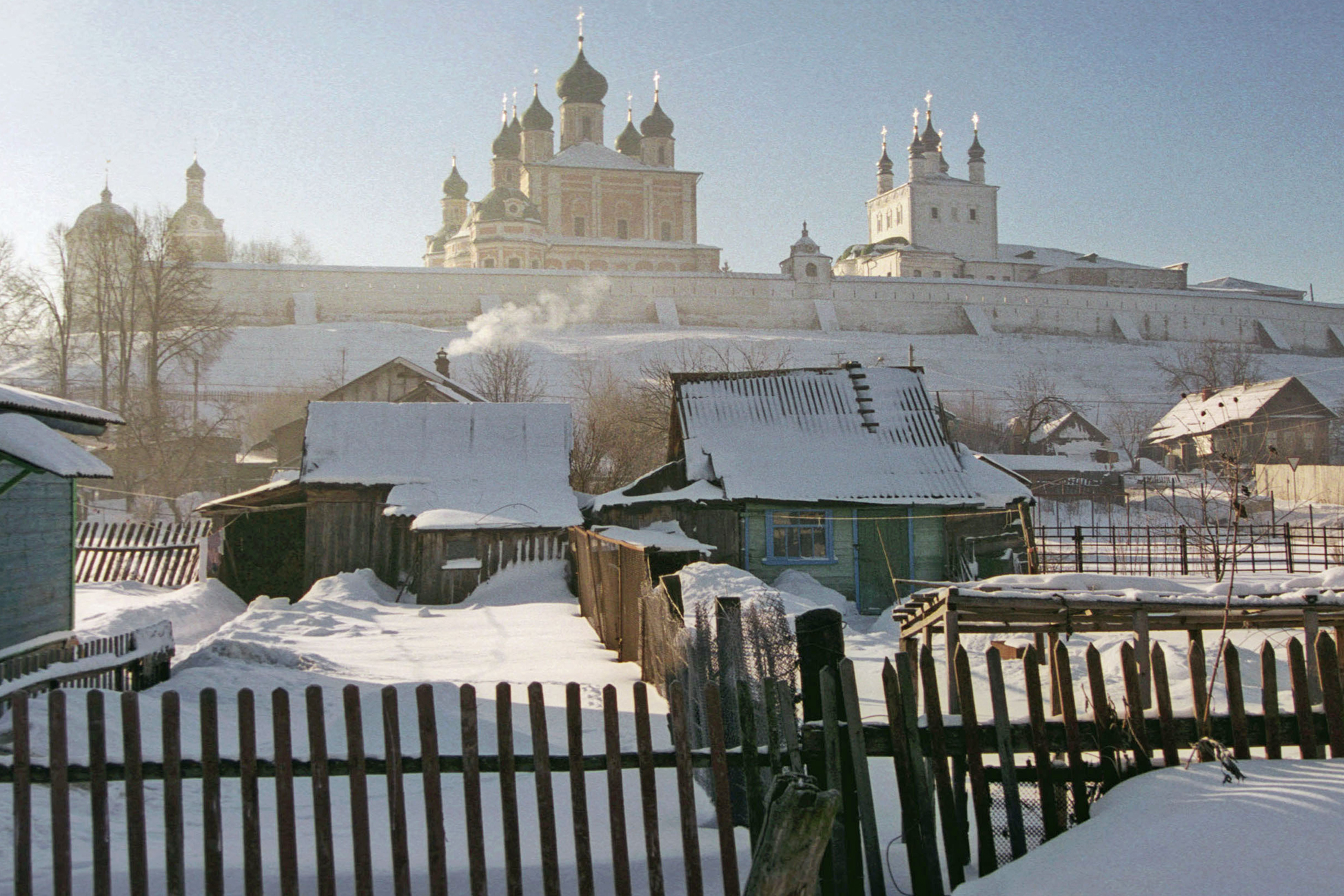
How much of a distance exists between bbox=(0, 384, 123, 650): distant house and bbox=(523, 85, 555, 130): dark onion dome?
73.3m

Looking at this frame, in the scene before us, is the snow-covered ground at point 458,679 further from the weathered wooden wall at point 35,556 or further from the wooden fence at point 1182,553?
the wooden fence at point 1182,553

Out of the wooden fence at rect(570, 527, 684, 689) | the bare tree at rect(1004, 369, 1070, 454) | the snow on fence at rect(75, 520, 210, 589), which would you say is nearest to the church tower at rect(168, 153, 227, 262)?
the bare tree at rect(1004, 369, 1070, 454)

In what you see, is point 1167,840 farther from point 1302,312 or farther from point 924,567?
point 1302,312

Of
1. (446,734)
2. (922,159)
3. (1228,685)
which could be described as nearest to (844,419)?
(446,734)

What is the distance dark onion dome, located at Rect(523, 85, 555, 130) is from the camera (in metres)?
79.2

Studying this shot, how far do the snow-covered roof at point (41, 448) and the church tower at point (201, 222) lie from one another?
263 feet

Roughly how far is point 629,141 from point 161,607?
7310 cm

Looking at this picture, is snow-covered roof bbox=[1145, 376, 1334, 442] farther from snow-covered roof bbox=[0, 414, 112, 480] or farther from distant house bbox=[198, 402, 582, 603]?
snow-covered roof bbox=[0, 414, 112, 480]

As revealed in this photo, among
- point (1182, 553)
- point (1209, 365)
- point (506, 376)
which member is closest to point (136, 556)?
point (1182, 553)

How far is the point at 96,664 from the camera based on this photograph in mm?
7645

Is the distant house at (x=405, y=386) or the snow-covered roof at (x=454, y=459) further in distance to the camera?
the distant house at (x=405, y=386)

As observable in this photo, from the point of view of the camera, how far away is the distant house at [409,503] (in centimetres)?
1647

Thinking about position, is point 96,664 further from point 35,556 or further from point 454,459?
point 454,459

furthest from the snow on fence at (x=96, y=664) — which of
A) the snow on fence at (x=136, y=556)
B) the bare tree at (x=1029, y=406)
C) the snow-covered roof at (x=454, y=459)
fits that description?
the bare tree at (x=1029, y=406)
